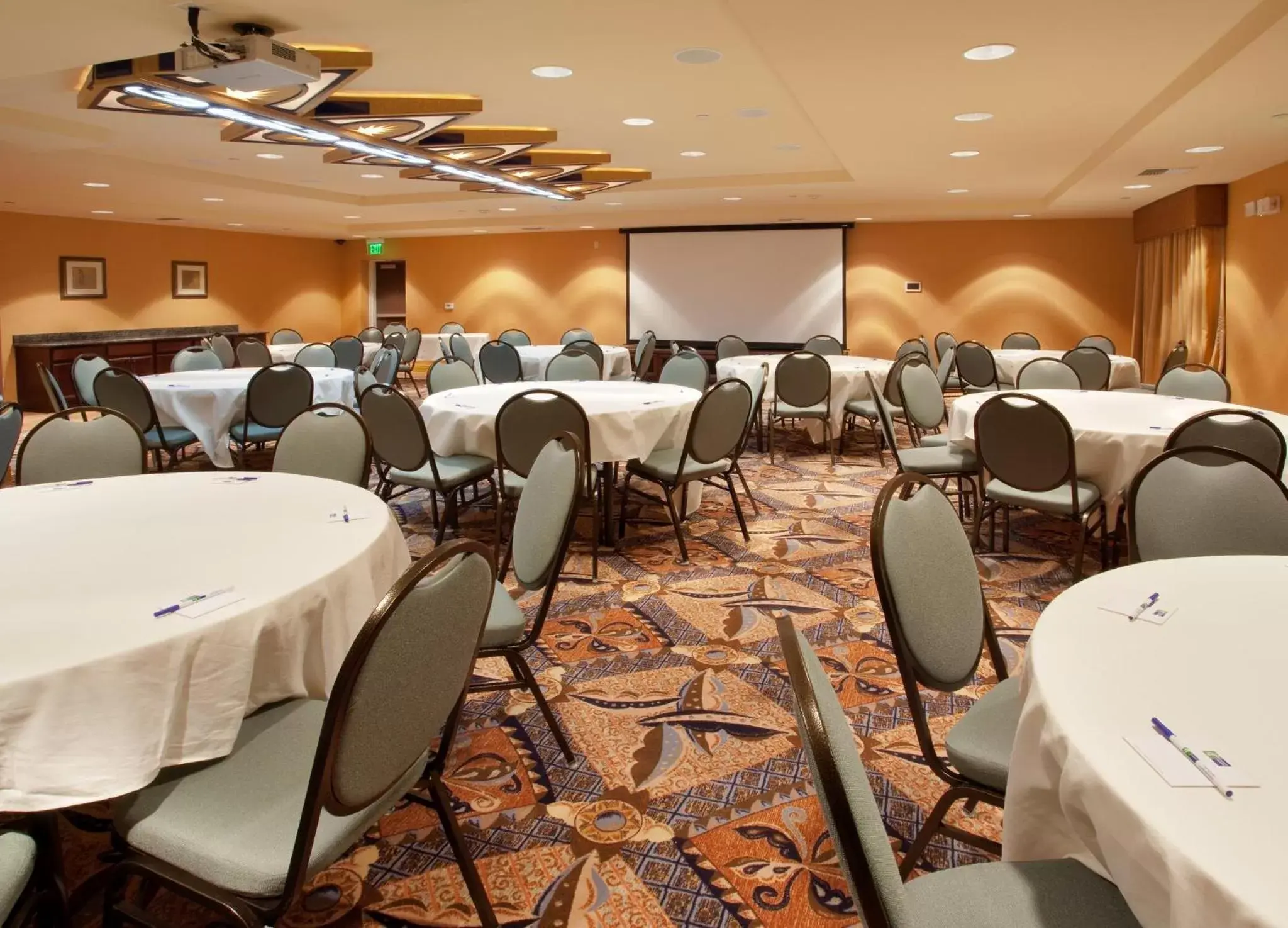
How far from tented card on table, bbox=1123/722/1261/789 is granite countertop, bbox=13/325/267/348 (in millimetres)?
14811

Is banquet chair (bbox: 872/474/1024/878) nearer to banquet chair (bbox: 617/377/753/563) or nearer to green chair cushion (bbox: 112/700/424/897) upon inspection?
green chair cushion (bbox: 112/700/424/897)

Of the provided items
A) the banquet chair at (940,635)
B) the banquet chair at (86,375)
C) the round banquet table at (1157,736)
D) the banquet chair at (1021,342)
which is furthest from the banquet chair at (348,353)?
the round banquet table at (1157,736)

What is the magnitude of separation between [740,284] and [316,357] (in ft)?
25.4

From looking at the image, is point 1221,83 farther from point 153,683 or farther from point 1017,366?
point 153,683

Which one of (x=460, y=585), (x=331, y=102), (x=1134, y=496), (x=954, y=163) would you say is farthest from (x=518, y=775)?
(x=954, y=163)

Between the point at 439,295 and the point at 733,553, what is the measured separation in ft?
46.5

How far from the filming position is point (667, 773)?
2787 millimetres

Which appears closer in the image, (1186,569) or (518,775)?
(1186,569)

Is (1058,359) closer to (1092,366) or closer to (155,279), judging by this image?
(1092,366)

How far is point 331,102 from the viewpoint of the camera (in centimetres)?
583

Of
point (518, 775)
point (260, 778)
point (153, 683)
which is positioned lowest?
point (518, 775)

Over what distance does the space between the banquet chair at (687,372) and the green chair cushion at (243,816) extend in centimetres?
554

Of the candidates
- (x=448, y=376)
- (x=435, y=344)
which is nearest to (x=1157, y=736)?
(x=448, y=376)

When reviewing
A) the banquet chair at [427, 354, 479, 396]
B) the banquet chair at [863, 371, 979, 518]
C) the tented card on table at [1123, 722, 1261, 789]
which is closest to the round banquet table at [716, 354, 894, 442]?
the banquet chair at [427, 354, 479, 396]
